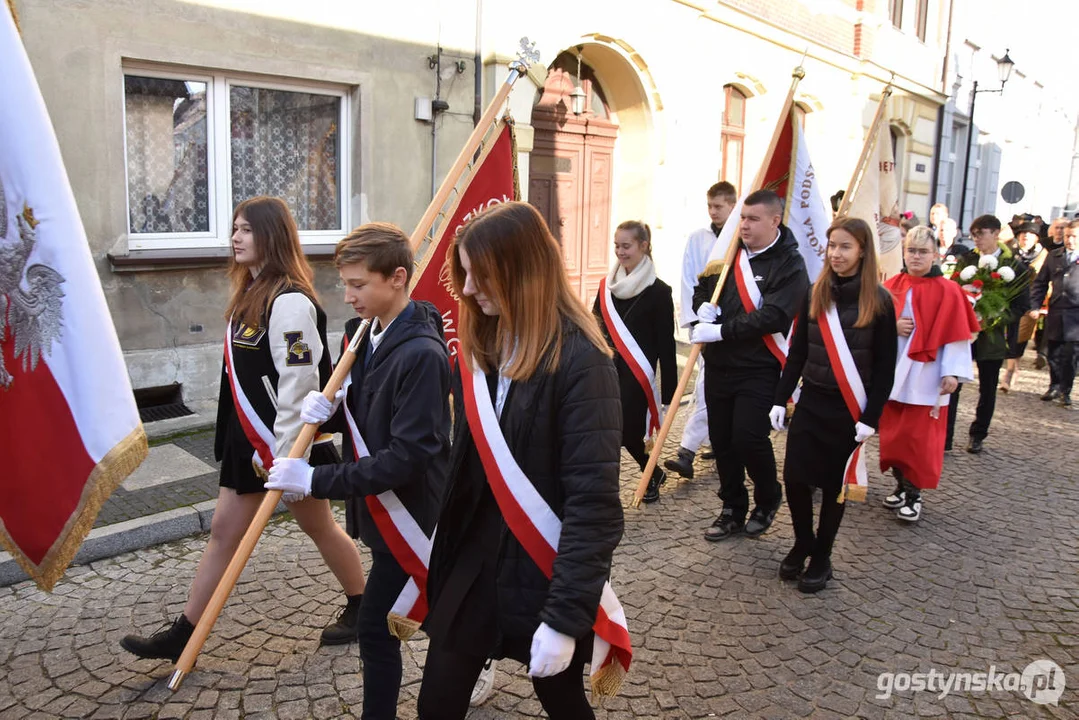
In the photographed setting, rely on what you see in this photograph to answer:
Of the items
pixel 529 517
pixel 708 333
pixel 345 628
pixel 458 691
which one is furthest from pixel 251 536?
pixel 708 333

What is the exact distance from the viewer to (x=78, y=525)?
7.38 ft

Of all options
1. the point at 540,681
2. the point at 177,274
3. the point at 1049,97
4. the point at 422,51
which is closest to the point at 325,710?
the point at 540,681

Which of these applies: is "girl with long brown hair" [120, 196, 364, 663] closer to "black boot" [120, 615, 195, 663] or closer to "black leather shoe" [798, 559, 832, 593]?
"black boot" [120, 615, 195, 663]

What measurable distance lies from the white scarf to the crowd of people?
0.8 inches

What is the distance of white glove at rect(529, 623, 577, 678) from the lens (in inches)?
78.4

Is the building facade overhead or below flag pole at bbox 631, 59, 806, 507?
overhead

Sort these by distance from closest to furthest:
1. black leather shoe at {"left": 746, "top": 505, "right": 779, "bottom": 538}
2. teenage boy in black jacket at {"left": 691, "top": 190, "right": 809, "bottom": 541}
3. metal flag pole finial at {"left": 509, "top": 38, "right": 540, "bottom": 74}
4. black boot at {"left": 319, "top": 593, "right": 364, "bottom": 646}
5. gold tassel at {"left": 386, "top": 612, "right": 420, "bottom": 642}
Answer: gold tassel at {"left": 386, "top": 612, "right": 420, "bottom": 642}
black boot at {"left": 319, "top": 593, "right": 364, "bottom": 646}
teenage boy in black jacket at {"left": 691, "top": 190, "right": 809, "bottom": 541}
black leather shoe at {"left": 746, "top": 505, "right": 779, "bottom": 538}
metal flag pole finial at {"left": 509, "top": 38, "right": 540, "bottom": 74}

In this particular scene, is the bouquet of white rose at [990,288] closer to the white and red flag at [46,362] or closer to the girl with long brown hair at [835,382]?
the girl with long brown hair at [835,382]

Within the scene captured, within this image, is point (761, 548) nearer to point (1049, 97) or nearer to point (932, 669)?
point (932, 669)

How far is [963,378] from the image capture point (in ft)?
18.2

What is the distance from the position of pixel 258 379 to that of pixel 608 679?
1833 millimetres

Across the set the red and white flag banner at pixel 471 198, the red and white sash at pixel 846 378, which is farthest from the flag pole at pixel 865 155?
the red and white flag banner at pixel 471 198

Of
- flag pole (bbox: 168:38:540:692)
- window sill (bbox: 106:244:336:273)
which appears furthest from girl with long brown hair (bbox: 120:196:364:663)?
window sill (bbox: 106:244:336:273)

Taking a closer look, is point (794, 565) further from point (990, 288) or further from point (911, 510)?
point (990, 288)
